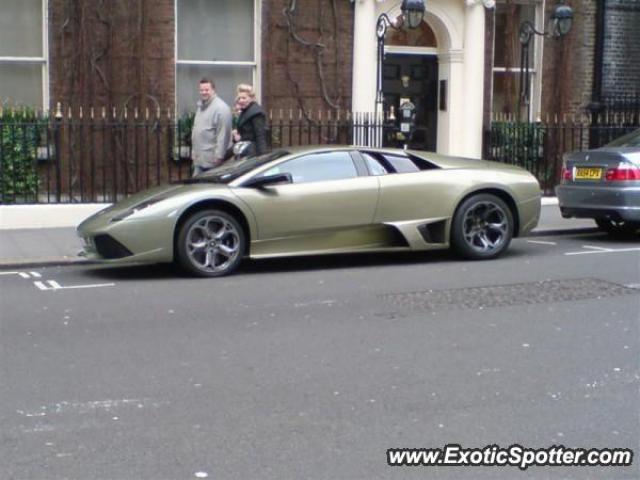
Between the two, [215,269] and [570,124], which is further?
[570,124]

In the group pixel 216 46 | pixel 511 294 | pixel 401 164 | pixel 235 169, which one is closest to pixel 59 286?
pixel 235 169

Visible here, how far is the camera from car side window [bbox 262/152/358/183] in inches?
409

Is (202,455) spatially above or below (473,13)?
below

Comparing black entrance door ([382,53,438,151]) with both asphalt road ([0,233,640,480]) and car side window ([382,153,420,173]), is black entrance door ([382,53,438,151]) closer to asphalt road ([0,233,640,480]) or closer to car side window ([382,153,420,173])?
car side window ([382,153,420,173])

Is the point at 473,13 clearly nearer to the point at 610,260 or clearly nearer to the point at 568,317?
the point at 610,260

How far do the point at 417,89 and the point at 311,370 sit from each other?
40.7ft

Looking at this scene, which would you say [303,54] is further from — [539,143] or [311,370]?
Answer: [311,370]

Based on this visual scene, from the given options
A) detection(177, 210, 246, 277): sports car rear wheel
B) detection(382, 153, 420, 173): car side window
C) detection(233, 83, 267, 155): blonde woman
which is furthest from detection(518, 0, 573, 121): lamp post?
detection(177, 210, 246, 277): sports car rear wheel

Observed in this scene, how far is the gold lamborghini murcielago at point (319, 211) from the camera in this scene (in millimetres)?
9836

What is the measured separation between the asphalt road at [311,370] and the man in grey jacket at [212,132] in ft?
9.40

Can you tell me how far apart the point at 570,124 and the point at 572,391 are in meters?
12.8

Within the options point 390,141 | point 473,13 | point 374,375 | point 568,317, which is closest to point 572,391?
point 374,375

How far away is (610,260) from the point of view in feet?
35.6

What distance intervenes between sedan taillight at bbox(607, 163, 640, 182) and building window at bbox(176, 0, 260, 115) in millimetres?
6511
